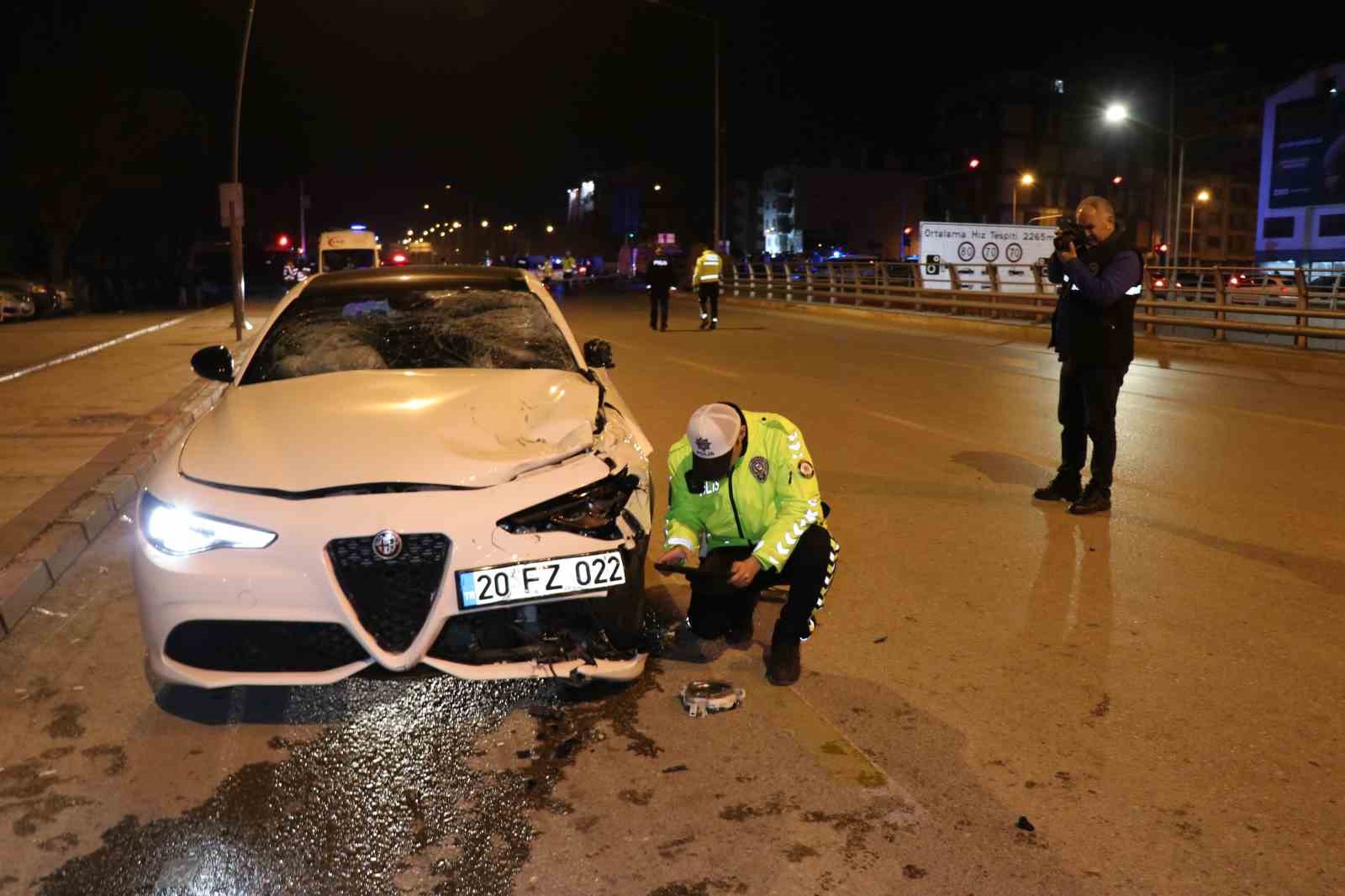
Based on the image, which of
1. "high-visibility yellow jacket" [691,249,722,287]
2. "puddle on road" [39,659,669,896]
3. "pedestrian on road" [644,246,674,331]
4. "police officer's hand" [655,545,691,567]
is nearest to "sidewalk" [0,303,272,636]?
"puddle on road" [39,659,669,896]

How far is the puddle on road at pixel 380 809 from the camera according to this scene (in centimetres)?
318

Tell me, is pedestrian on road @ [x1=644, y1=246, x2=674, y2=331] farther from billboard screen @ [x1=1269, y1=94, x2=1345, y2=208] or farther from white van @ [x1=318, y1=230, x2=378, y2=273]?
billboard screen @ [x1=1269, y1=94, x2=1345, y2=208]

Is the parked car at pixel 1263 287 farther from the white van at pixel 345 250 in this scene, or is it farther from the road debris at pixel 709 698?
the white van at pixel 345 250

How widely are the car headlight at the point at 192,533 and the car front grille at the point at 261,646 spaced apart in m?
0.24

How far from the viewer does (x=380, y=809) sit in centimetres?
358

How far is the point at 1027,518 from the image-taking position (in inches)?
287

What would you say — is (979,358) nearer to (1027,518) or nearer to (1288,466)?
(1288,466)

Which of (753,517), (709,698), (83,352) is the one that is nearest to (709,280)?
(83,352)

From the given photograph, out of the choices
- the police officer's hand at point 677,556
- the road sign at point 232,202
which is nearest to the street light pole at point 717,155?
the road sign at point 232,202

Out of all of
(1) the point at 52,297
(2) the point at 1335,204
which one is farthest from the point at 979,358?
(2) the point at 1335,204

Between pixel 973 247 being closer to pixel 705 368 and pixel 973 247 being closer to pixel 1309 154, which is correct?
pixel 705 368

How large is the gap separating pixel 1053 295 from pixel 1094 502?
17.2 m

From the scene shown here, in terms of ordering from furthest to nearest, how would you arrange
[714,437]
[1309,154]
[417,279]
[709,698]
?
[1309,154]
[417,279]
[714,437]
[709,698]

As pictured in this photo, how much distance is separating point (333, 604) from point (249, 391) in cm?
184
